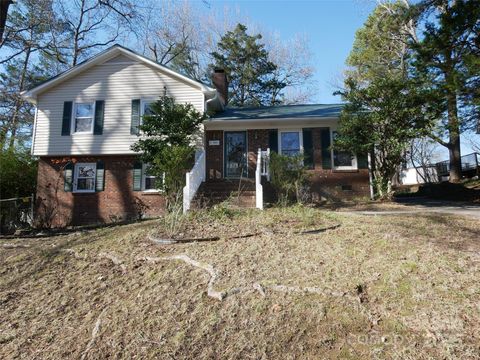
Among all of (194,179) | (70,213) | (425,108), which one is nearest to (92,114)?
(70,213)

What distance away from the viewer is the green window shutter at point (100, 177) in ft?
45.1

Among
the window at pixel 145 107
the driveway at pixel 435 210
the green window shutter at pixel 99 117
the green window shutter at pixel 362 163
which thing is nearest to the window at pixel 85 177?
the green window shutter at pixel 99 117

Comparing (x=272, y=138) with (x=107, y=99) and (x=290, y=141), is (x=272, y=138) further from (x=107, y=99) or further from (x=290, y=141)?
(x=107, y=99)

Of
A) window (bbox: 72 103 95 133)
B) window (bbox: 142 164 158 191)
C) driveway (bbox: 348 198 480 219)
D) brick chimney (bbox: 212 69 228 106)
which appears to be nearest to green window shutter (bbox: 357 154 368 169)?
driveway (bbox: 348 198 480 219)

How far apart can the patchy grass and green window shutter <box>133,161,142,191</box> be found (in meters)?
7.21

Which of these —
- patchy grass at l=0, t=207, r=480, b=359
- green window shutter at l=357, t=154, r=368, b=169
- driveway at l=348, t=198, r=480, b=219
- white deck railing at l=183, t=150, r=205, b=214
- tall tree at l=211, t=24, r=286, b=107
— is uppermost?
tall tree at l=211, t=24, r=286, b=107

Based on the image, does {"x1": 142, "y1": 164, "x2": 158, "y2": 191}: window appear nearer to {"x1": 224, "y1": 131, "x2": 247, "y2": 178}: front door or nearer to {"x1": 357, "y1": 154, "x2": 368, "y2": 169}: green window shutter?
{"x1": 224, "y1": 131, "x2": 247, "y2": 178}: front door

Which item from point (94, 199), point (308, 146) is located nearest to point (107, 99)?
point (94, 199)

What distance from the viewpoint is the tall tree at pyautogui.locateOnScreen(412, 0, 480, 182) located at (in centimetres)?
948

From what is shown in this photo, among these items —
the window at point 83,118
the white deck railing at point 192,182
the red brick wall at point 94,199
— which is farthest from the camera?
the window at point 83,118

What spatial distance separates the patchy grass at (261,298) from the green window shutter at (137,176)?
23.7ft

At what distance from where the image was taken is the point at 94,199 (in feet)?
45.1

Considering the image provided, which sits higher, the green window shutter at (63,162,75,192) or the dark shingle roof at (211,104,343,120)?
the dark shingle roof at (211,104,343,120)

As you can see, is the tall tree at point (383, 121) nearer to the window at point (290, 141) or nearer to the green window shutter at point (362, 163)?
the green window shutter at point (362, 163)
